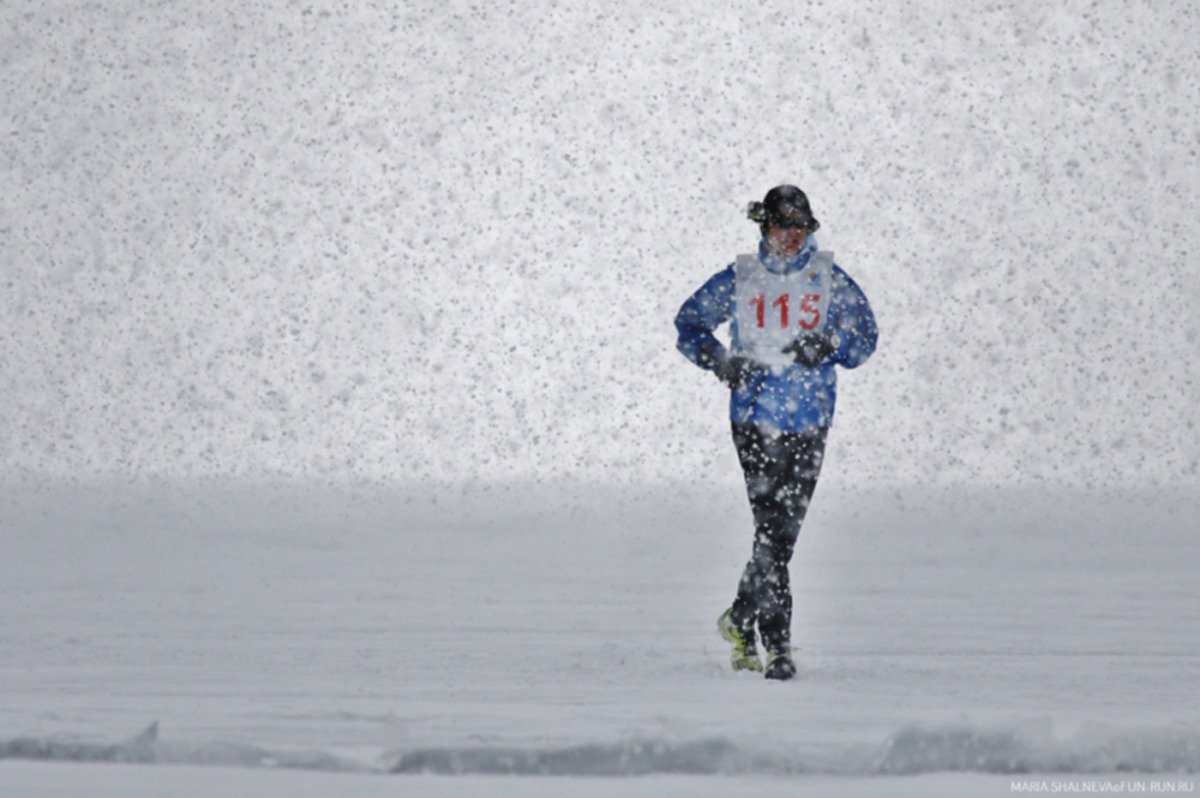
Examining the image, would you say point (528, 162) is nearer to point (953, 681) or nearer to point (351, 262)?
point (351, 262)

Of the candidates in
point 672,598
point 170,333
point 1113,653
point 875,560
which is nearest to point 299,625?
point 672,598

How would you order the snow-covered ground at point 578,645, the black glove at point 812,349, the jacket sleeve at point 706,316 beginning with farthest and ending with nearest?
the jacket sleeve at point 706,316, the black glove at point 812,349, the snow-covered ground at point 578,645

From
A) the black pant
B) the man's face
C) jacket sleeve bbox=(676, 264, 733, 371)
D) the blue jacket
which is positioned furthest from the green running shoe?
the man's face

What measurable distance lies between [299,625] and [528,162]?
9.53 metres

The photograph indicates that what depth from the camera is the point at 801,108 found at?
14.0m

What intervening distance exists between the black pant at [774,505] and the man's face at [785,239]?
400mm

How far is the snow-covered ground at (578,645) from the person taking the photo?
2.94 meters

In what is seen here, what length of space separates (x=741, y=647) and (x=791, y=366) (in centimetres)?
67

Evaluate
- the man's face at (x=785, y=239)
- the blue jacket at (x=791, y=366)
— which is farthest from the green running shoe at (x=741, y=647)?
the man's face at (x=785, y=239)

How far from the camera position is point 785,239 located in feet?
12.9

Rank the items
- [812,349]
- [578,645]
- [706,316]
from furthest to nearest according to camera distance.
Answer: [578,645] < [706,316] < [812,349]

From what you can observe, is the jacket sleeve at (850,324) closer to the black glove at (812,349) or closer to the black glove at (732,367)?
the black glove at (812,349)

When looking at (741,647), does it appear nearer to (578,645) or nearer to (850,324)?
(578,645)

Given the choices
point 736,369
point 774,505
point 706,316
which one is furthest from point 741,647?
point 706,316
